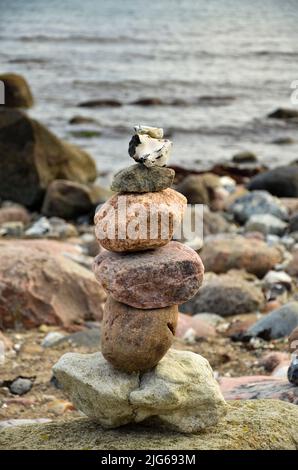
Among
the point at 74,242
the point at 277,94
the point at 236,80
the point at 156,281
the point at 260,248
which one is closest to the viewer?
the point at 156,281

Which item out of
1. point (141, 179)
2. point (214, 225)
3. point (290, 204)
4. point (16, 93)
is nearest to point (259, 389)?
point (141, 179)

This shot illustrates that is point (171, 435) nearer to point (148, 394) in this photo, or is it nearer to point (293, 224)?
point (148, 394)

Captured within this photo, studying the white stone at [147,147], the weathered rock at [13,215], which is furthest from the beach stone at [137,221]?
the weathered rock at [13,215]

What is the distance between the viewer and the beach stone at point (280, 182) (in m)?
17.3

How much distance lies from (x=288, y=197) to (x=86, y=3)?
3053 inches

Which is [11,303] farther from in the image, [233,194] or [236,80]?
[236,80]

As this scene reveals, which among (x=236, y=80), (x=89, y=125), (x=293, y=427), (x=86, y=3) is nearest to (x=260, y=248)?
(x=293, y=427)

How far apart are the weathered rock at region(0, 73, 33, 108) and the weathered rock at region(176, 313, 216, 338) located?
1958cm

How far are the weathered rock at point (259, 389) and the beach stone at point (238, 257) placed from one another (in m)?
4.50

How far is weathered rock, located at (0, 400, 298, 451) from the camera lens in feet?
17.4

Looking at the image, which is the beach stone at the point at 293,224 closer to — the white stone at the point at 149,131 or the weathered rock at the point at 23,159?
the weathered rock at the point at 23,159

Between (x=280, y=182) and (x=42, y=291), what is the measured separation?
8758mm
